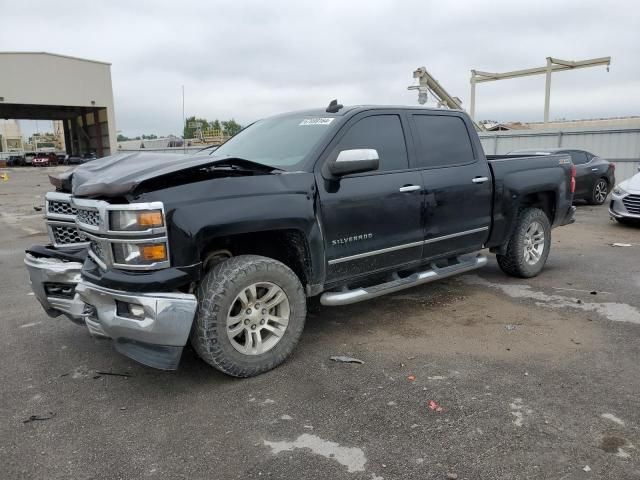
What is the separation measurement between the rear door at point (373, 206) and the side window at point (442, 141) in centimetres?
23

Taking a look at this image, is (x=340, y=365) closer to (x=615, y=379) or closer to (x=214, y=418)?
(x=214, y=418)

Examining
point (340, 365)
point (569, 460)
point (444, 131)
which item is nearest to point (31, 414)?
point (340, 365)

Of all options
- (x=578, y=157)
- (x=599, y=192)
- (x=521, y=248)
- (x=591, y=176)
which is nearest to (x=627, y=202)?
(x=591, y=176)

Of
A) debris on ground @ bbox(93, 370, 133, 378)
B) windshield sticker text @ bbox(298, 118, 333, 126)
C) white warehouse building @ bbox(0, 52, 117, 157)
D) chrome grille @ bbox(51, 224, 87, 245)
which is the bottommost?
debris on ground @ bbox(93, 370, 133, 378)

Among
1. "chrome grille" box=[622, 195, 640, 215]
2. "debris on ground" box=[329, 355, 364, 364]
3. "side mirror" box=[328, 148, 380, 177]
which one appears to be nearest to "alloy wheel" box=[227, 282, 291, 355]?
"debris on ground" box=[329, 355, 364, 364]

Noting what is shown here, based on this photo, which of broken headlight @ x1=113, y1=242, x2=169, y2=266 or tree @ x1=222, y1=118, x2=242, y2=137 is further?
tree @ x1=222, y1=118, x2=242, y2=137

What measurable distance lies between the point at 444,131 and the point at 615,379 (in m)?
2.67

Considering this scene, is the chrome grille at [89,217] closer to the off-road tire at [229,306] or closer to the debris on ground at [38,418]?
the off-road tire at [229,306]

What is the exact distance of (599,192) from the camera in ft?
44.5

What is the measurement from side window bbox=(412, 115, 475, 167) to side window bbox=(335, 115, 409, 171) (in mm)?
236

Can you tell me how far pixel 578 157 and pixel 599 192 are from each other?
1.15 m

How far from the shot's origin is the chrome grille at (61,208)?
13.5 ft

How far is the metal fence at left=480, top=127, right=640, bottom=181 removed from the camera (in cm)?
1620

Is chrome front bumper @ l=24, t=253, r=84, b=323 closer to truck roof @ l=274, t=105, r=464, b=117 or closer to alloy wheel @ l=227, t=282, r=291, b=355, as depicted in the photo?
alloy wheel @ l=227, t=282, r=291, b=355
